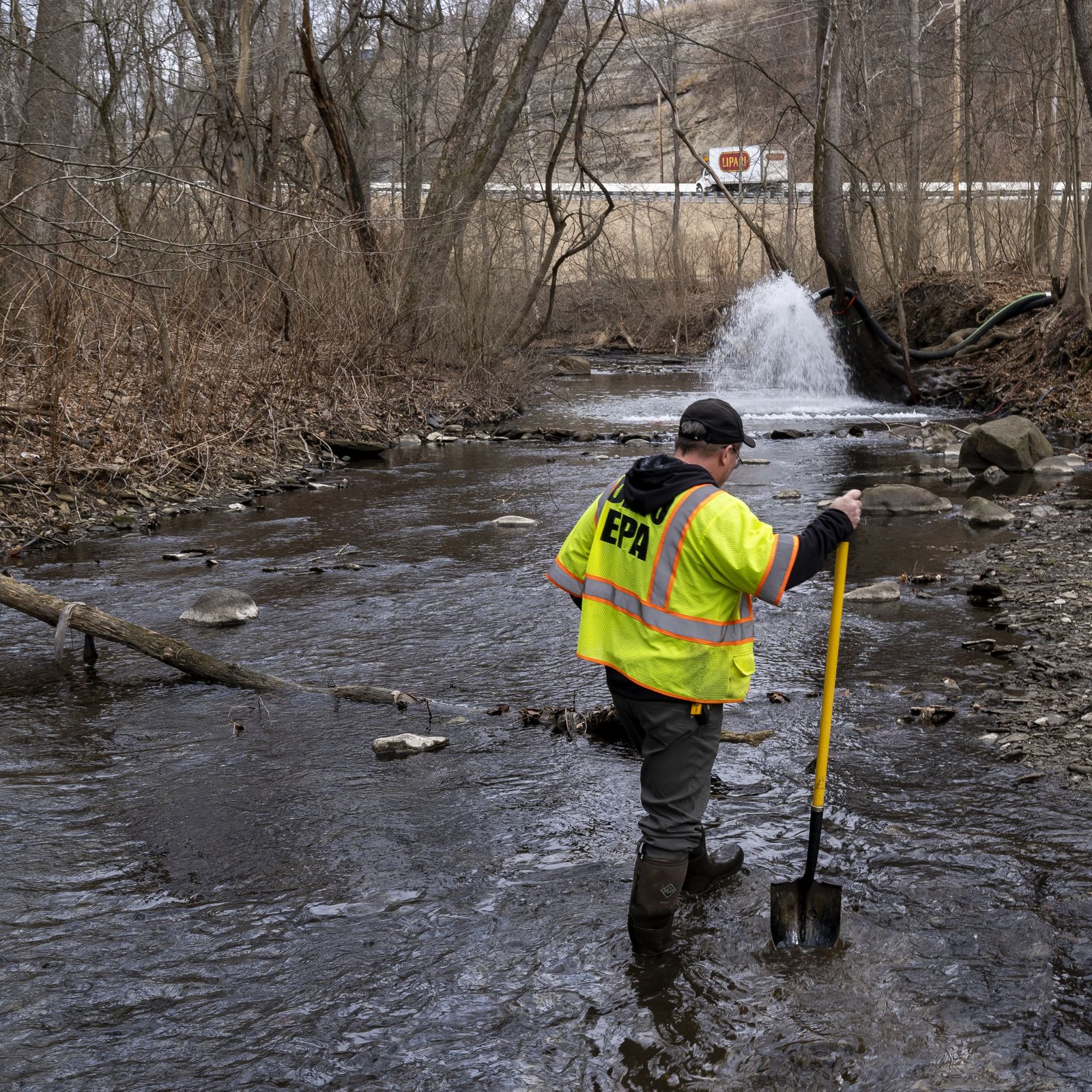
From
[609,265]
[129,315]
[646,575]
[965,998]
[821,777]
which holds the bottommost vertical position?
[965,998]

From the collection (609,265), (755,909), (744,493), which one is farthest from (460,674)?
(609,265)

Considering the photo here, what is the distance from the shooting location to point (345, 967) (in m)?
3.46

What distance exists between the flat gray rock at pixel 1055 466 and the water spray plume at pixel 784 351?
9.38m

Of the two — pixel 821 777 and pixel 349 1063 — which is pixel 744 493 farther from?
pixel 349 1063

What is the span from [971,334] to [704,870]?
18551 millimetres

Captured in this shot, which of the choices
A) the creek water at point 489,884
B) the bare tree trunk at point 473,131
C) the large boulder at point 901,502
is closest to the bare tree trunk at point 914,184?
the bare tree trunk at point 473,131

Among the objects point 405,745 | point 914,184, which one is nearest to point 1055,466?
point 405,745

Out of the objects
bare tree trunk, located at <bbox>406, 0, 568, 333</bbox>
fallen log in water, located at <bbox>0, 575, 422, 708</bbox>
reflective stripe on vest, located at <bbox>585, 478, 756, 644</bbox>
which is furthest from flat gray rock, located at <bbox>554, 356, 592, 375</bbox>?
reflective stripe on vest, located at <bbox>585, 478, 756, 644</bbox>

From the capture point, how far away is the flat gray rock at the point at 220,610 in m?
Result: 7.24

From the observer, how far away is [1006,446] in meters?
12.9

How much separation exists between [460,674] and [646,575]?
3.02m

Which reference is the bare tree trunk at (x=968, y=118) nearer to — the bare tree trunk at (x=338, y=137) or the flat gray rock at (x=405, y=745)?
the bare tree trunk at (x=338, y=137)

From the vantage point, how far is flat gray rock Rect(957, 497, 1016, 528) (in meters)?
9.91

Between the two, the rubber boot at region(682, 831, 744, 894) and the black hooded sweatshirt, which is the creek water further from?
the black hooded sweatshirt
